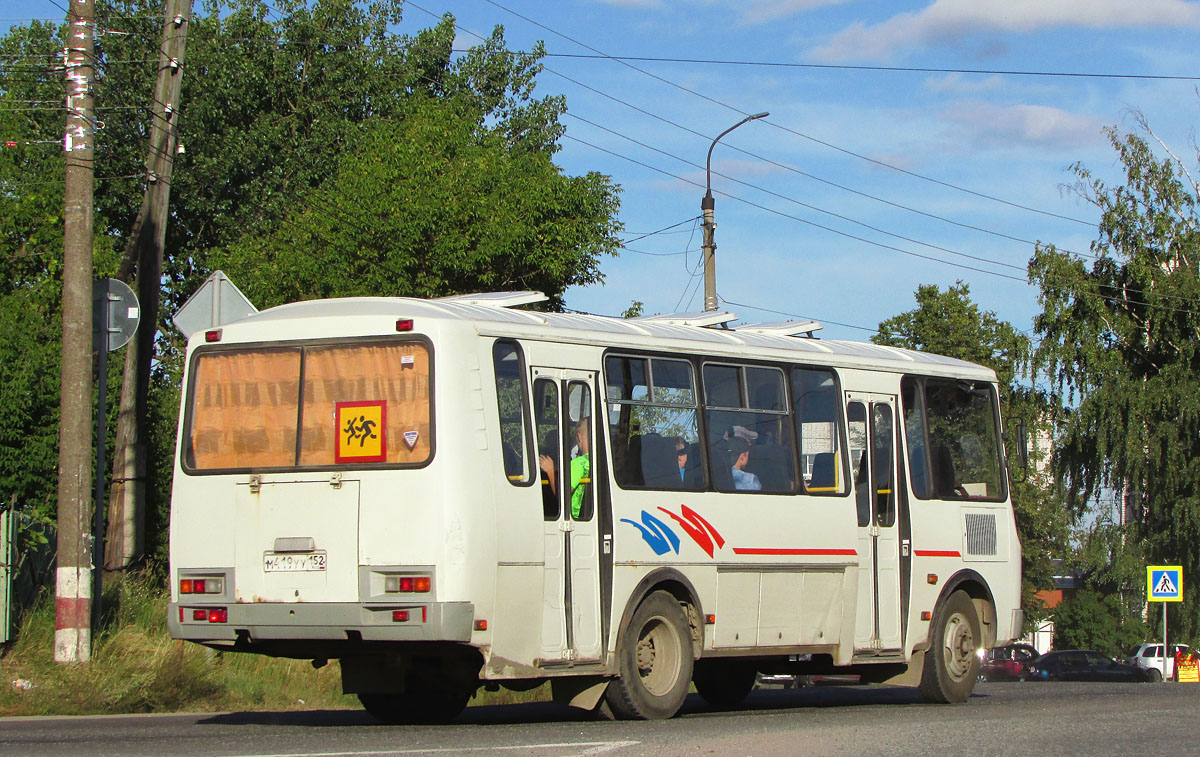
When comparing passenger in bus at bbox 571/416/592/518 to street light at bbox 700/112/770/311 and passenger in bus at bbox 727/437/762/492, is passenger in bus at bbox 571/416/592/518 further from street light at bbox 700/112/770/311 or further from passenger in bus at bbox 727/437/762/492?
street light at bbox 700/112/770/311

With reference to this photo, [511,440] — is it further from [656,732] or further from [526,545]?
[656,732]

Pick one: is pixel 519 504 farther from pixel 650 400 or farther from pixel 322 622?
pixel 650 400

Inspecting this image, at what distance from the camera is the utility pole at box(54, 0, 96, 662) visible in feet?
43.8

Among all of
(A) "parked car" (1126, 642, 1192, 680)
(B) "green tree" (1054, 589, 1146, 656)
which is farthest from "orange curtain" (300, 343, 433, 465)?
(B) "green tree" (1054, 589, 1146, 656)

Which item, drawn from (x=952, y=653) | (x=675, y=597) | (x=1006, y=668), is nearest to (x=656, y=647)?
(x=675, y=597)

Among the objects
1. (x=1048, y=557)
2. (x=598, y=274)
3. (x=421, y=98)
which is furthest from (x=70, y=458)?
(x=1048, y=557)

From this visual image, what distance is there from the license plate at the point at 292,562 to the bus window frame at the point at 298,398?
0.57m

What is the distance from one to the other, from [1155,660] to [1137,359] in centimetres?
1737

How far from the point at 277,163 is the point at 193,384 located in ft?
103

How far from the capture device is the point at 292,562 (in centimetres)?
1070

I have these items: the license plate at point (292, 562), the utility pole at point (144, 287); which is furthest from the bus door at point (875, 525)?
the utility pole at point (144, 287)

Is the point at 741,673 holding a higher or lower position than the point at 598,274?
lower

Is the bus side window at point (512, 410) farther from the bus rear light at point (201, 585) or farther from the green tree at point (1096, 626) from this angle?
the green tree at point (1096, 626)

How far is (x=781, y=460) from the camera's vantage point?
13.4m
